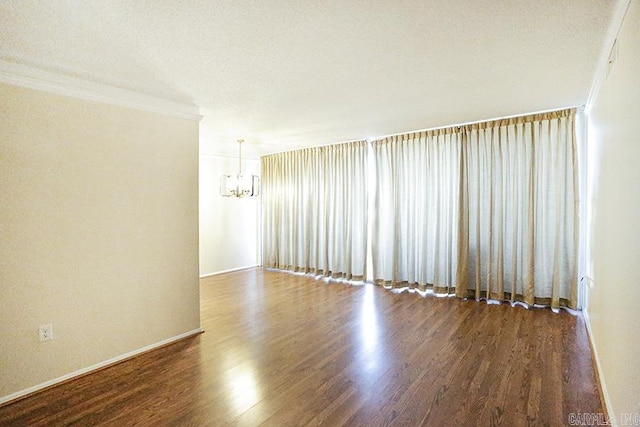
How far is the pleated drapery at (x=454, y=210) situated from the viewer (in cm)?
412

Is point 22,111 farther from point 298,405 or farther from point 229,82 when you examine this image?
point 298,405

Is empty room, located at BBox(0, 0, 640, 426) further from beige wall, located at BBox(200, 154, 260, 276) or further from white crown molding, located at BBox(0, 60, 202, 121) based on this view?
beige wall, located at BBox(200, 154, 260, 276)

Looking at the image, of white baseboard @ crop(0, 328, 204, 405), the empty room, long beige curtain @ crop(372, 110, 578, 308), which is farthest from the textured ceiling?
white baseboard @ crop(0, 328, 204, 405)

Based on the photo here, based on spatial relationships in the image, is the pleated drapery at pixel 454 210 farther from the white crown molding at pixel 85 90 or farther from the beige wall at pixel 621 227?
the white crown molding at pixel 85 90

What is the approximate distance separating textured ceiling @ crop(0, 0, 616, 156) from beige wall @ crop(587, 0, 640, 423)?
1.35ft

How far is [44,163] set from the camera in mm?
2633

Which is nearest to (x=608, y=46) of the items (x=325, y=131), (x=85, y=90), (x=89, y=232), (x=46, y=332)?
(x=325, y=131)

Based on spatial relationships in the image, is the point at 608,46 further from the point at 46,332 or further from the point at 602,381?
the point at 46,332

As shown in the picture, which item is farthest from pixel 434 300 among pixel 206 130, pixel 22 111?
pixel 22 111

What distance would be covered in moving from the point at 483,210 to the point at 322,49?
3.38 m

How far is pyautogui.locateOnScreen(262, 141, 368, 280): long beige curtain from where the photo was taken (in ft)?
19.7

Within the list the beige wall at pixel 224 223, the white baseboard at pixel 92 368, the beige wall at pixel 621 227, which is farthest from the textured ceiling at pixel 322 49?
the beige wall at pixel 224 223

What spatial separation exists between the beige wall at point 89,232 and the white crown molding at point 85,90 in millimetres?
61

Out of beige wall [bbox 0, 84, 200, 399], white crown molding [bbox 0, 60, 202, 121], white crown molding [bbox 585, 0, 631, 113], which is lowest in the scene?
beige wall [bbox 0, 84, 200, 399]
